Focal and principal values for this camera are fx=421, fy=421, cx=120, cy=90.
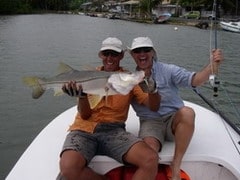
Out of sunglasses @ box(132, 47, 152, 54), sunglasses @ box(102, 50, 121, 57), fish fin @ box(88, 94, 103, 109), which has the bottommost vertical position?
fish fin @ box(88, 94, 103, 109)

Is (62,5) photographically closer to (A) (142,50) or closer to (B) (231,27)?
(B) (231,27)

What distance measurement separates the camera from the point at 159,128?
12.8 feet

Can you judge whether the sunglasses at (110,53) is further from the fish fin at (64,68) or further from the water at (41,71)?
the fish fin at (64,68)

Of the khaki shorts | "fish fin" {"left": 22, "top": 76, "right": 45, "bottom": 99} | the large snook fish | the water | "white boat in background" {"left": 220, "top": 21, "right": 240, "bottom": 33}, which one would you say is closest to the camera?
the large snook fish

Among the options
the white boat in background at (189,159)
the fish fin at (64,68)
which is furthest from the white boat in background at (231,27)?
the fish fin at (64,68)

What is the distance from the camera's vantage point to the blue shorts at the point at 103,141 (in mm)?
3558

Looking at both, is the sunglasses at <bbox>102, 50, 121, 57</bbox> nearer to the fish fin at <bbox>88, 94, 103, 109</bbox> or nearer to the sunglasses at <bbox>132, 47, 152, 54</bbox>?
the sunglasses at <bbox>132, 47, 152, 54</bbox>

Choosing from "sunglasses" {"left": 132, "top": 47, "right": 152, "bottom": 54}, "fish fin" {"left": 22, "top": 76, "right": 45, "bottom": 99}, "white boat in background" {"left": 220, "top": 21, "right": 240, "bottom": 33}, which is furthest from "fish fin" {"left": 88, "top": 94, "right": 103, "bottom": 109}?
"white boat in background" {"left": 220, "top": 21, "right": 240, "bottom": 33}

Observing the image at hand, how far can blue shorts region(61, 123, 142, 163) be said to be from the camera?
11.7 feet

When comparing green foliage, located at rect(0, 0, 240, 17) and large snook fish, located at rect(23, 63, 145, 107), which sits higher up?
large snook fish, located at rect(23, 63, 145, 107)

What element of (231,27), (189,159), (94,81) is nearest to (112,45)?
(94,81)

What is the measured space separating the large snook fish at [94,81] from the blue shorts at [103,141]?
0.41m

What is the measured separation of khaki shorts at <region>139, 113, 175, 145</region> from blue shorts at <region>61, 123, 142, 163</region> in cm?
23

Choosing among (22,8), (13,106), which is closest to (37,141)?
(13,106)
